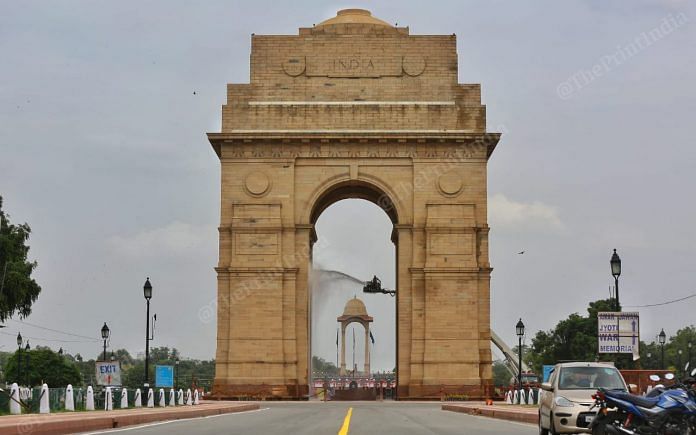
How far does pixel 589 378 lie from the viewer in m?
21.5

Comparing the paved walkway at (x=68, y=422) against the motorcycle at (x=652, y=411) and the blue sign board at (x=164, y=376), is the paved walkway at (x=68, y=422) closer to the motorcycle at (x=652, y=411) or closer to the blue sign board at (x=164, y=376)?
the motorcycle at (x=652, y=411)

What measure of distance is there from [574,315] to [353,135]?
213 feet

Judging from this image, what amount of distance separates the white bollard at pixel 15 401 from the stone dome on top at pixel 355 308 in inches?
3678

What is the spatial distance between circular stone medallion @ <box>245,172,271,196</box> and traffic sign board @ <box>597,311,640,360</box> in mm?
27446

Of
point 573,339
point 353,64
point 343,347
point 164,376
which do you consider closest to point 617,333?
point 164,376

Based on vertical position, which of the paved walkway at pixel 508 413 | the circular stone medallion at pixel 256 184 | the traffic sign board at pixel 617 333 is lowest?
the paved walkway at pixel 508 413

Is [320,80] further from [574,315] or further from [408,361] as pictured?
[574,315]

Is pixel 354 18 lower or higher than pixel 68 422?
higher

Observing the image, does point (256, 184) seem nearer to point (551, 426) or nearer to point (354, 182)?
point (354, 182)

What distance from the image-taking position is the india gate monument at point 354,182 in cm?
5759

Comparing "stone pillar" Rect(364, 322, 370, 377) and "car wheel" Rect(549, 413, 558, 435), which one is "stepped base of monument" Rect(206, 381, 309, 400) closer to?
"car wheel" Rect(549, 413, 558, 435)

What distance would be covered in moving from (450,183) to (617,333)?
25503 mm

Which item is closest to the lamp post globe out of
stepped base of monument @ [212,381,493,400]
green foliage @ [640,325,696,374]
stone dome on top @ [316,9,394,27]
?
stepped base of monument @ [212,381,493,400]

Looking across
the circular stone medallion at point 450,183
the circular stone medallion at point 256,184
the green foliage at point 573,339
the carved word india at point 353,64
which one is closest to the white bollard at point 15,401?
the circular stone medallion at point 256,184
